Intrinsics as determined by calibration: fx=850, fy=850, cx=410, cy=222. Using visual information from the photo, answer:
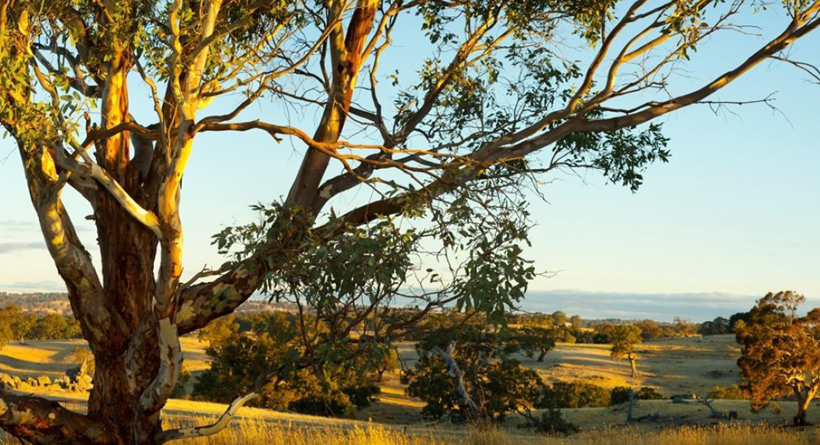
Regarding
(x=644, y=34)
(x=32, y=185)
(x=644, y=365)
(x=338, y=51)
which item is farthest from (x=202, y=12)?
(x=644, y=365)

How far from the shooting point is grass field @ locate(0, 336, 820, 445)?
14.1 m

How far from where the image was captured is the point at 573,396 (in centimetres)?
4594

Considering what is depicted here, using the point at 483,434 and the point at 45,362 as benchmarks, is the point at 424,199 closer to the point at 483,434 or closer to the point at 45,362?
the point at 483,434

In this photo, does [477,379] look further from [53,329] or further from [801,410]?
[53,329]

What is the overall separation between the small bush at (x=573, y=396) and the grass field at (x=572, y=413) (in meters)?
3.71

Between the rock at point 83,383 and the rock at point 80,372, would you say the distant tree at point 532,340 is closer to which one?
the rock at point 83,383

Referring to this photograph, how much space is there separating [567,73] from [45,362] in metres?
57.3

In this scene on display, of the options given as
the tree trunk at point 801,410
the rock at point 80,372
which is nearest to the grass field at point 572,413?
the tree trunk at point 801,410

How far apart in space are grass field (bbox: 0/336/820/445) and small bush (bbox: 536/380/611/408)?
12.2 ft

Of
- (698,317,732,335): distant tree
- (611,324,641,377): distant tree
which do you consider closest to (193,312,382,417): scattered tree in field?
(611,324,641,377): distant tree

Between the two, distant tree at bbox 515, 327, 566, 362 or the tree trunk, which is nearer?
the tree trunk

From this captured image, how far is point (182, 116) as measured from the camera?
32.9 ft

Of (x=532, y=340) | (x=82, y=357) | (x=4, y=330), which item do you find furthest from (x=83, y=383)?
(x=4, y=330)

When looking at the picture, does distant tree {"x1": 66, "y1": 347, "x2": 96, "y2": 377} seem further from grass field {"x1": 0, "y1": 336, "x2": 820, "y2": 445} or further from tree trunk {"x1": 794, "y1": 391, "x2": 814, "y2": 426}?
tree trunk {"x1": 794, "y1": 391, "x2": 814, "y2": 426}
